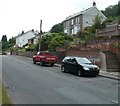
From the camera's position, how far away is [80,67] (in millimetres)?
23859

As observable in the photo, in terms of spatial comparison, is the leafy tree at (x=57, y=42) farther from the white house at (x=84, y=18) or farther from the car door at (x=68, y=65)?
the white house at (x=84, y=18)

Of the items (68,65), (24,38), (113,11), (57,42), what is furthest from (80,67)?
(24,38)

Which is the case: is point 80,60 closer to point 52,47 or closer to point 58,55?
point 58,55

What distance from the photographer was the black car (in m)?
23.5

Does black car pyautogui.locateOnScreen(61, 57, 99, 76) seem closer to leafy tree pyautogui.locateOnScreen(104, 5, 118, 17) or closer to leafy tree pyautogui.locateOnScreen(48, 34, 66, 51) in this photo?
leafy tree pyautogui.locateOnScreen(48, 34, 66, 51)

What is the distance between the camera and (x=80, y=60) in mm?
25250

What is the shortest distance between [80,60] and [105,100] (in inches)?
520

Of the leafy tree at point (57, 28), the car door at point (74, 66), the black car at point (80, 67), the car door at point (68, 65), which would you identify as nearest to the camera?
the black car at point (80, 67)

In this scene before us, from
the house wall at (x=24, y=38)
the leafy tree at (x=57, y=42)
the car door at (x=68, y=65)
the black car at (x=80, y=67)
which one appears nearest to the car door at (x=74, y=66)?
the black car at (x=80, y=67)

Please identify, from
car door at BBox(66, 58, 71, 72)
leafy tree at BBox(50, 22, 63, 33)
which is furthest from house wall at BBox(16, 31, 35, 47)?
car door at BBox(66, 58, 71, 72)

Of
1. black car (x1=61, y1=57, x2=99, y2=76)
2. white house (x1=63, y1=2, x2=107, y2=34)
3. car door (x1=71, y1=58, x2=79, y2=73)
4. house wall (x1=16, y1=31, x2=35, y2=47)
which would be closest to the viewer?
black car (x1=61, y1=57, x2=99, y2=76)

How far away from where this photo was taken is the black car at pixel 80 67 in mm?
23531

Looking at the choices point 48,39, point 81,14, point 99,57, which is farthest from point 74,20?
point 99,57

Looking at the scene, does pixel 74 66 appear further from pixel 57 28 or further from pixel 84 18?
pixel 57 28
